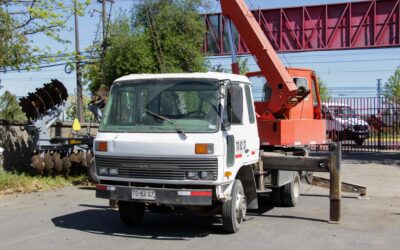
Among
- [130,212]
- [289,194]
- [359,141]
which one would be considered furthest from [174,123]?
[359,141]

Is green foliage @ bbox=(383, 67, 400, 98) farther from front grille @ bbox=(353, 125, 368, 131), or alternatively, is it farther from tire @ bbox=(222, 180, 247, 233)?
tire @ bbox=(222, 180, 247, 233)

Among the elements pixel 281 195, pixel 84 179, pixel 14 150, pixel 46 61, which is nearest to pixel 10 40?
pixel 46 61

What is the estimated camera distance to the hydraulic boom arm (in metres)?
10.7

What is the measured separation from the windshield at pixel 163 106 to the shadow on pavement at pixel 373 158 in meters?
14.6

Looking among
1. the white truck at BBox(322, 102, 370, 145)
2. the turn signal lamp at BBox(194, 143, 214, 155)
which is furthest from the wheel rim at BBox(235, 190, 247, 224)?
the white truck at BBox(322, 102, 370, 145)

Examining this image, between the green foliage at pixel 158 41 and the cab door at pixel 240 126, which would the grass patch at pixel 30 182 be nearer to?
the green foliage at pixel 158 41

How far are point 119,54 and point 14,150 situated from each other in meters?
6.87

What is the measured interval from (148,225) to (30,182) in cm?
615

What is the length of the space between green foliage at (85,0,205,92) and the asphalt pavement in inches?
345

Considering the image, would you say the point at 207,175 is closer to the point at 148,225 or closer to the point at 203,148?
the point at 203,148

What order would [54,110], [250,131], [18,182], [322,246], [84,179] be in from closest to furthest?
1. [322,246]
2. [250,131]
3. [18,182]
4. [84,179]
5. [54,110]

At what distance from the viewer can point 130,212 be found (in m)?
9.16

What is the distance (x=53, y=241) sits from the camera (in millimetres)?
8148

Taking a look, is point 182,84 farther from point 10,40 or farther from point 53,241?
point 10,40
